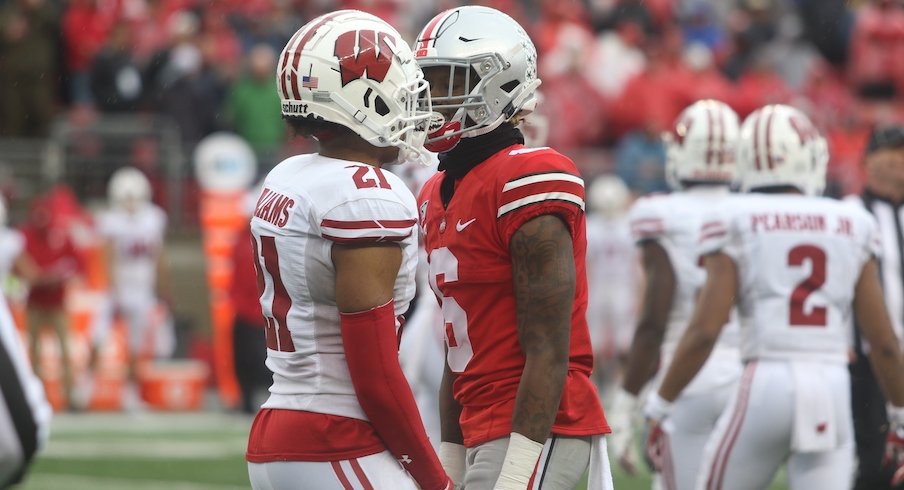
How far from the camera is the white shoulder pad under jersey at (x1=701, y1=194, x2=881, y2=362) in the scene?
5000 millimetres

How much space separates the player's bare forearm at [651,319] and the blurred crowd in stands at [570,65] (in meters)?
9.23

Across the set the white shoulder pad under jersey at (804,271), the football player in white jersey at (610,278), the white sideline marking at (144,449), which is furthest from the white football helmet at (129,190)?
the white shoulder pad under jersey at (804,271)

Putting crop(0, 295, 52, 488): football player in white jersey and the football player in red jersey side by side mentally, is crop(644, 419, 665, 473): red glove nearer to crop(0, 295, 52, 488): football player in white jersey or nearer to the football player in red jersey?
the football player in red jersey

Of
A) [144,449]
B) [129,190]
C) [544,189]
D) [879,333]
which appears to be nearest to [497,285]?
[544,189]

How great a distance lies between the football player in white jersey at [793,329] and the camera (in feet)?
16.3

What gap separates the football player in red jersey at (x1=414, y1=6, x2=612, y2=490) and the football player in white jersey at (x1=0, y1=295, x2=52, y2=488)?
1.00 metres

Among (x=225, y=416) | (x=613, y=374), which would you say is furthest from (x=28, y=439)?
(x=613, y=374)

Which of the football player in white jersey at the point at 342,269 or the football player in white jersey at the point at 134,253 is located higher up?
the football player in white jersey at the point at 342,269

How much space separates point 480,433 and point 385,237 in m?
0.59

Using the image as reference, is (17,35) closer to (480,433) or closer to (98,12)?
(98,12)

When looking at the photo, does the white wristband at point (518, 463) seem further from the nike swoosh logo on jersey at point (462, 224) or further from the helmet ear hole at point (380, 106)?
the helmet ear hole at point (380, 106)

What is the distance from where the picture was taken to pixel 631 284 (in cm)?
1594

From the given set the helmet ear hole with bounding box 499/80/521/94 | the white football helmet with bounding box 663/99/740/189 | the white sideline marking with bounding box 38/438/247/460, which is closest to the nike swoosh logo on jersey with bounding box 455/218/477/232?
the helmet ear hole with bounding box 499/80/521/94

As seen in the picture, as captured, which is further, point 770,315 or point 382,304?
point 770,315
